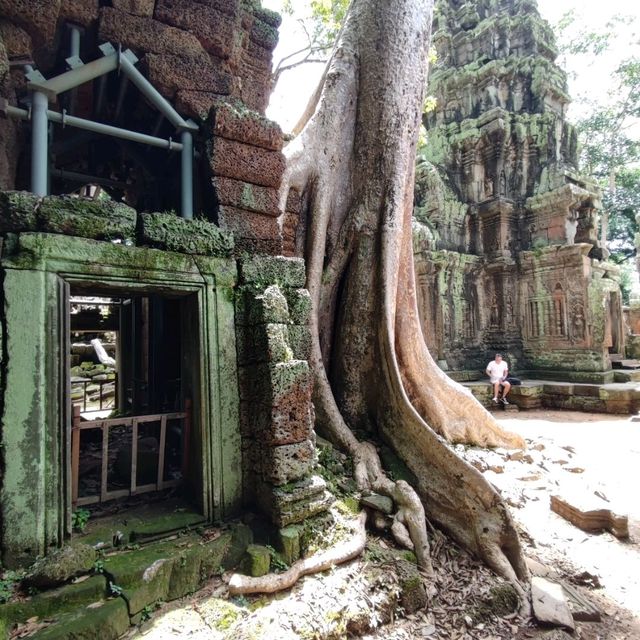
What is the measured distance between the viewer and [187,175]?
125 inches

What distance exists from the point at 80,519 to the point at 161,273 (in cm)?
157

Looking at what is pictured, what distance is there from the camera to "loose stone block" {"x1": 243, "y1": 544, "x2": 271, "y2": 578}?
238cm

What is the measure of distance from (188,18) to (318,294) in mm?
2505

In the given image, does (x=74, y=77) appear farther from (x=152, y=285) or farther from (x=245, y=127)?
(x=152, y=285)

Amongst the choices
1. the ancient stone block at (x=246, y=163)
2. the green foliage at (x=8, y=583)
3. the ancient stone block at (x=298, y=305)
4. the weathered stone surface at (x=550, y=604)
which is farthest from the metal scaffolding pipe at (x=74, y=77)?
the weathered stone surface at (x=550, y=604)

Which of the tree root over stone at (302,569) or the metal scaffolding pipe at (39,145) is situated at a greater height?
the metal scaffolding pipe at (39,145)

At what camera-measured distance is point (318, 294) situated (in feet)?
13.1

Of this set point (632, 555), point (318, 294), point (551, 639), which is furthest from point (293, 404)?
point (632, 555)

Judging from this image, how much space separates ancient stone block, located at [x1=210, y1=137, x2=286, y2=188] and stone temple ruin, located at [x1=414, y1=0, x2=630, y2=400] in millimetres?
7379

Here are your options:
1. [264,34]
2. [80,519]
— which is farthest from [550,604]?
[264,34]

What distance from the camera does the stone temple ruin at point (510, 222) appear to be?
10102mm

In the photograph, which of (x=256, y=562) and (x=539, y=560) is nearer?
(x=256, y=562)

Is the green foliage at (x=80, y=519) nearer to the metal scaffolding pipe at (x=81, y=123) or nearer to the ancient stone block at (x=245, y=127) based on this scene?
the metal scaffolding pipe at (x=81, y=123)

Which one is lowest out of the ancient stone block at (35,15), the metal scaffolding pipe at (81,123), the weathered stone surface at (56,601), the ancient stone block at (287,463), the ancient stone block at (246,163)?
the weathered stone surface at (56,601)
